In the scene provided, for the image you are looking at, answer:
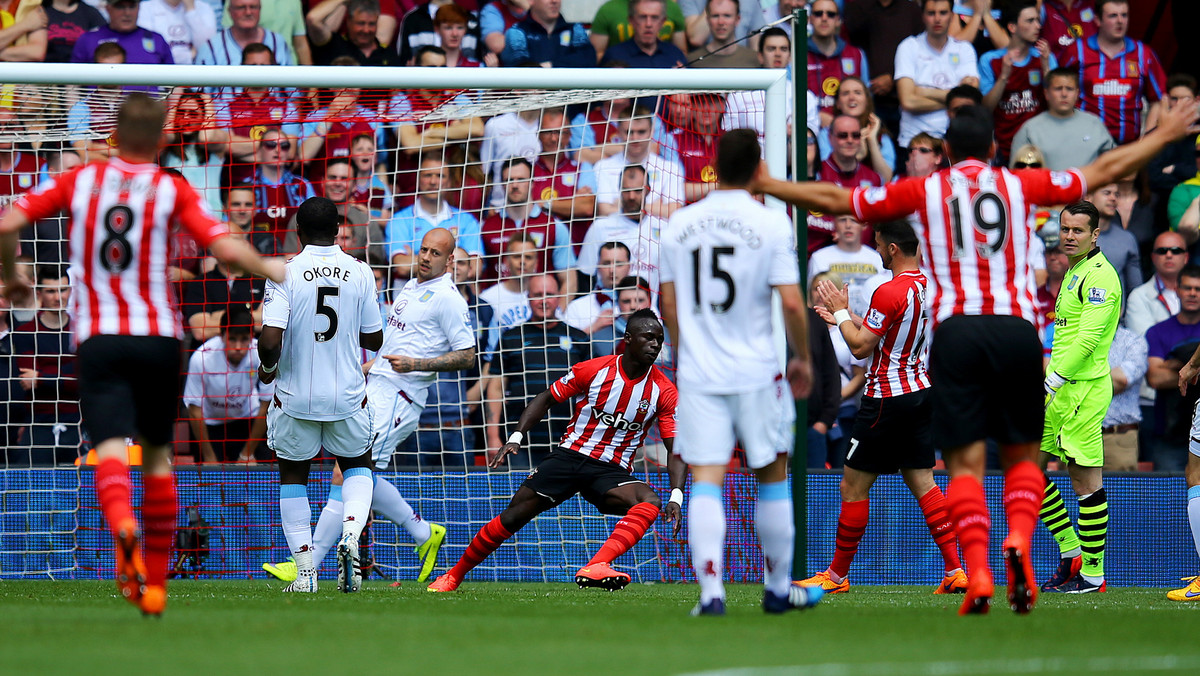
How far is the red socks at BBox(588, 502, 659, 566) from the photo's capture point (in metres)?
8.95

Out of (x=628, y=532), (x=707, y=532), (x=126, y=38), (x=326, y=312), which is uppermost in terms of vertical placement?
(x=126, y=38)

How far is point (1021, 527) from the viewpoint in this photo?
6820 millimetres

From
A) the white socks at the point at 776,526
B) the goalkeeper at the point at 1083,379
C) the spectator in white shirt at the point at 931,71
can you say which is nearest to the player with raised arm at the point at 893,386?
the goalkeeper at the point at 1083,379

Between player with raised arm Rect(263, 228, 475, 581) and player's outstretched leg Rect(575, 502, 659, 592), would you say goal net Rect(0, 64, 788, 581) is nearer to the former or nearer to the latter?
player with raised arm Rect(263, 228, 475, 581)

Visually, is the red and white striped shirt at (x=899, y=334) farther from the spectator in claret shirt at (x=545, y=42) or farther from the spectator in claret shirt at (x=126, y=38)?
the spectator in claret shirt at (x=126, y=38)

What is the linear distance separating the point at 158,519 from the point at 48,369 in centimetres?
570

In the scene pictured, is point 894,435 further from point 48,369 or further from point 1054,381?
point 48,369

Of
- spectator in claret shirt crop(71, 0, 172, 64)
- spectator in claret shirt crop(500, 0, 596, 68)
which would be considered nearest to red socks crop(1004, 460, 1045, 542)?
spectator in claret shirt crop(500, 0, 596, 68)

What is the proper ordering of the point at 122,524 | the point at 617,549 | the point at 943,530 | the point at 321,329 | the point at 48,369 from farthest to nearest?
the point at 48,369 < the point at 943,530 < the point at 617,549 < the point at 321,329 < the point at 122,524

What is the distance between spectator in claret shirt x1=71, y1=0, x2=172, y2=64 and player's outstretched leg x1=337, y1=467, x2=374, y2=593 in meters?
6.05

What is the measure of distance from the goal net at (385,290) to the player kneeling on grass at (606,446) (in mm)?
1549

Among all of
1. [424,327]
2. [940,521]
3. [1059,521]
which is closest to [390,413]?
[424,327]

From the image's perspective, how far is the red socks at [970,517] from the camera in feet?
22.4

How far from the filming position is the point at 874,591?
10180mm
